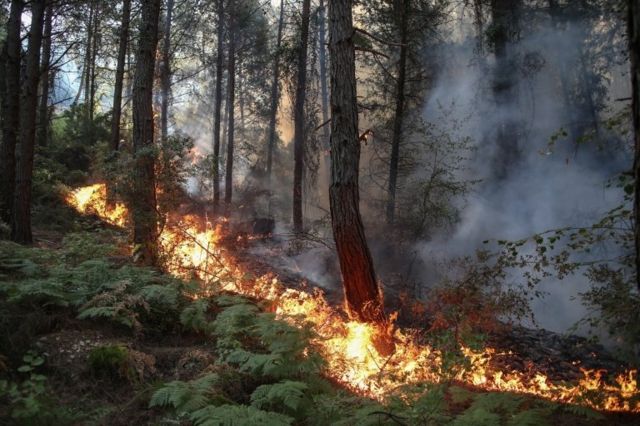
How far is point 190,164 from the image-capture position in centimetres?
1007

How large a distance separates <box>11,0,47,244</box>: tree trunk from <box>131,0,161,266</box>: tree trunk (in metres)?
2.04

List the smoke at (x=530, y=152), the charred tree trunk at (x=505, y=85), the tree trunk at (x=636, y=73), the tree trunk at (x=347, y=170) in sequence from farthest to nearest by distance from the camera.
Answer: the charred tree trunk at (x=505, y=85) < the smoke at (x=530, y=152) < the tree trunk at (x=347, y=170) < the tree trunk at (x=636, y=73)

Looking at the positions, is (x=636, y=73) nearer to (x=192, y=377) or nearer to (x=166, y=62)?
(x=192, y=377)

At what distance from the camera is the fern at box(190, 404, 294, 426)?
322 cm

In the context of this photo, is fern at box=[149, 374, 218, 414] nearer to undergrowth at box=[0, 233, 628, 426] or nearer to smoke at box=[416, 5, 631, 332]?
undergrowth at box=[0, 233, 628, 426]

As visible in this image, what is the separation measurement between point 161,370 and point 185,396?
1133 millimetres

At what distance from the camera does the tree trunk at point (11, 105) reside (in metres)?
9.50

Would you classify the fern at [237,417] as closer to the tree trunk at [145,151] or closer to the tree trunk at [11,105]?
the tree trunk at [145,151]

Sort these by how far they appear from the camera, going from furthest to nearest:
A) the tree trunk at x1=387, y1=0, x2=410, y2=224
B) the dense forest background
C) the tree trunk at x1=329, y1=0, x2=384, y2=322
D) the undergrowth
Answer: the tree trunk at x1=387, y1=0, x2=410, y2=224 → the tree trunk at x1=329, y1=0, x2=384, y2=322 → the dense forest background → the undergrowth

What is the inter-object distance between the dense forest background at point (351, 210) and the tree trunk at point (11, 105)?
4 cm

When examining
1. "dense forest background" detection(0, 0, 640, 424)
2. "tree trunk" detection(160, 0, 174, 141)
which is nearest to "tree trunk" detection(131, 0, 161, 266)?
"dense forest background" detection(0, 0, 640, 424)

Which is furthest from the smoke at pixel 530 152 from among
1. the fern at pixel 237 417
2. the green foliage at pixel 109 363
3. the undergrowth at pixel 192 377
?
the fern at pixel 237 417

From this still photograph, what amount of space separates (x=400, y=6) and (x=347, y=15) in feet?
31.5

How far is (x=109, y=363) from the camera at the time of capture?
445 centimetres
